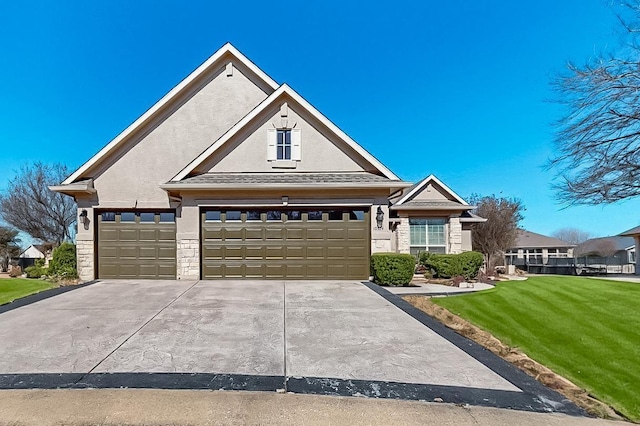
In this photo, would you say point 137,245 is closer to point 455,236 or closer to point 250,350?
point 250,350

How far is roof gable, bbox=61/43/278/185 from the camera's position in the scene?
12102 mm

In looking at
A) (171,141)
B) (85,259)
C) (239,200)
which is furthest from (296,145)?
(85,259)

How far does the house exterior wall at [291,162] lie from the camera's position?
12047 mm

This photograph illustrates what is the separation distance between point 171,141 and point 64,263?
18.9 feet

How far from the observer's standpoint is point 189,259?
11.5 meters

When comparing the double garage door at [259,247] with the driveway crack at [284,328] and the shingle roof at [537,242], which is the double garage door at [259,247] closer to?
the driveway crack at [284,328]

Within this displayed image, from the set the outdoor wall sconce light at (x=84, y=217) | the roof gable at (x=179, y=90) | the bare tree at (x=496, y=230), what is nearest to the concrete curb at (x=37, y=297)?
the outdoor wall sconce light at (x=84, y=217)

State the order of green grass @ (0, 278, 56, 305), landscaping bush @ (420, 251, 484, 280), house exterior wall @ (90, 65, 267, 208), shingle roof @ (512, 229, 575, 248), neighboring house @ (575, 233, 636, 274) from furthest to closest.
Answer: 1. shingle roof @ (512, 229, 575, 248)
2. neighboring house @ (575, 233, 636, 274)
3. landscaping bush @ (420, 251, 484, 280)
4. house exterior wall @ (90, 65, 267, 208)
5. green grass @ (0, 278, 56, 305)

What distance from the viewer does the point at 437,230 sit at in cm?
1775

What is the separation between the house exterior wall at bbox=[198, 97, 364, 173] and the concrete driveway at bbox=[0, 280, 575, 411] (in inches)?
206

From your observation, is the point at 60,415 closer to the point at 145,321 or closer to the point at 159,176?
the point at 145,321

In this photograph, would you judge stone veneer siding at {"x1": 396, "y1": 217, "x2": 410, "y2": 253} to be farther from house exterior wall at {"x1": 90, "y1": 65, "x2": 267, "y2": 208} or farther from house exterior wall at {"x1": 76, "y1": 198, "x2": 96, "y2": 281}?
house exterior wall at {"x1": 76, "y1": 198, "x2": 96, "y2": 281}

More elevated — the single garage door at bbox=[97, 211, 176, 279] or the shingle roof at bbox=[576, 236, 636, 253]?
the single garage door at bbox=[97, 211, 176, 279]

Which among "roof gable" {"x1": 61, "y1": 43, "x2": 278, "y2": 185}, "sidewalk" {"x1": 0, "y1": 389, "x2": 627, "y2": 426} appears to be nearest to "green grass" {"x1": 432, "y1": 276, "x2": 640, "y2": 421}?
"sidewalk" {"x1": 0, "y1": 389, "x2": 627, "y2": 426}
